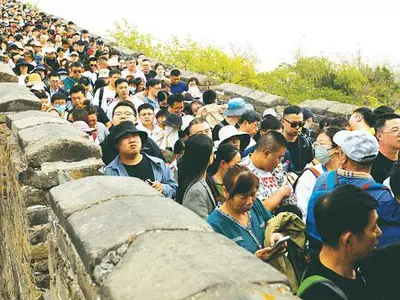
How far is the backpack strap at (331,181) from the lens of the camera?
347 centimetres

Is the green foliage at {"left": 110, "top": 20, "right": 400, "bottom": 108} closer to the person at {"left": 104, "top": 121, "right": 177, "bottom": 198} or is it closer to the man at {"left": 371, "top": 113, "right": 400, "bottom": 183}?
the man at {"left": 371, "top": 113, "right": 400, "bottom": 183}

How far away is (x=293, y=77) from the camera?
17.1 metres

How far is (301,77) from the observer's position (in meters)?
17.8

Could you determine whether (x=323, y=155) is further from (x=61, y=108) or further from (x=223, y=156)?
(x=61, y=108)

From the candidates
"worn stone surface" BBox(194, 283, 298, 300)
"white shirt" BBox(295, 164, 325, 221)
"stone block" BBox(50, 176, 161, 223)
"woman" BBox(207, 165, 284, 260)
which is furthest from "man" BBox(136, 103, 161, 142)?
"worn stone surface" BBox(194, 283, 298, 300)

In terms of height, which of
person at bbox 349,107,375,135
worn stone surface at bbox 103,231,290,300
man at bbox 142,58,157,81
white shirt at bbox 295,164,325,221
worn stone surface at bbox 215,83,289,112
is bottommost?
worn stone surface at bbox 215,83,289,112

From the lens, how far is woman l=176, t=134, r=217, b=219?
3.88 metres

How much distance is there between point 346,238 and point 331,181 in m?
1.05

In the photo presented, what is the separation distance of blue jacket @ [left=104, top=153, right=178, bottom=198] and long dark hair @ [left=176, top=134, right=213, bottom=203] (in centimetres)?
14

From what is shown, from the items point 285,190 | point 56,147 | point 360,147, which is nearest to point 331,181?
point 360,147

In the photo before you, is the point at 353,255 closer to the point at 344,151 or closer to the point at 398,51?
the point at 344,151

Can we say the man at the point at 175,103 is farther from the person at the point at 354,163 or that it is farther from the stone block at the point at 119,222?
the stone block at the point at 119,222

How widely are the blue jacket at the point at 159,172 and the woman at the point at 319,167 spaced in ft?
3.49

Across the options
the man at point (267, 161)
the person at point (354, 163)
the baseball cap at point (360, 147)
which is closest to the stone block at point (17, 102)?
the man at point (267, 161)
